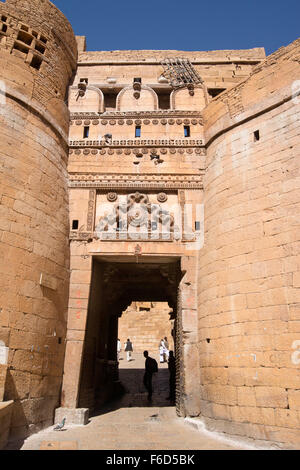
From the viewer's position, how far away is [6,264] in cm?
582

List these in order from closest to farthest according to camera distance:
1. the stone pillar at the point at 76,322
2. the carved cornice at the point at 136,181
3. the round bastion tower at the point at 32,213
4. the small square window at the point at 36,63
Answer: the round bastion tower at the point at 32,213, the stone pillar at the point at 76,322, the small square window at the point at 36,63, the carved cornice at the point at 136,181

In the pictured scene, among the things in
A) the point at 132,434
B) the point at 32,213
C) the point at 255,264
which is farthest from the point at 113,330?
the point at 255,264

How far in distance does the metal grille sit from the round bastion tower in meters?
3.12

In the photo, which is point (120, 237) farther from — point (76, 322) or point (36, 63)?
point (36, 63)

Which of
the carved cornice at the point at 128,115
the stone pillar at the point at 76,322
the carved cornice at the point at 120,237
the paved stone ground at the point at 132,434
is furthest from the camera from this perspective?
the carved cornice at the point at 128,115

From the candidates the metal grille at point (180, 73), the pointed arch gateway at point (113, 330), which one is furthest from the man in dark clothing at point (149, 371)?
the metal grille at point (180, 73)

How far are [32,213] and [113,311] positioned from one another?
5274mm

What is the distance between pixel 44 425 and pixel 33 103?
6352 mm

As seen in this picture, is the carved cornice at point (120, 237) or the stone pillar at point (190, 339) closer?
the stone pillar at point (190, 339)

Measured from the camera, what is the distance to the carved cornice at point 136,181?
8.33 metres

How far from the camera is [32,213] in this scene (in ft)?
21.7

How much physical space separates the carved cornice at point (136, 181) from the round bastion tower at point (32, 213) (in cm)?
44

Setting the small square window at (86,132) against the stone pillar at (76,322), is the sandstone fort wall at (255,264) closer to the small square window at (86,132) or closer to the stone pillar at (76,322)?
the stone pillar at (76,322)

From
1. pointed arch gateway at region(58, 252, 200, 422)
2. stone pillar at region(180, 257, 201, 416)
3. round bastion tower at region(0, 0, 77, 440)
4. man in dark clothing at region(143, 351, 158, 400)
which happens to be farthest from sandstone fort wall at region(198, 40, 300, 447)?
man in dark clothing at region(143, 351, 158, 400)
